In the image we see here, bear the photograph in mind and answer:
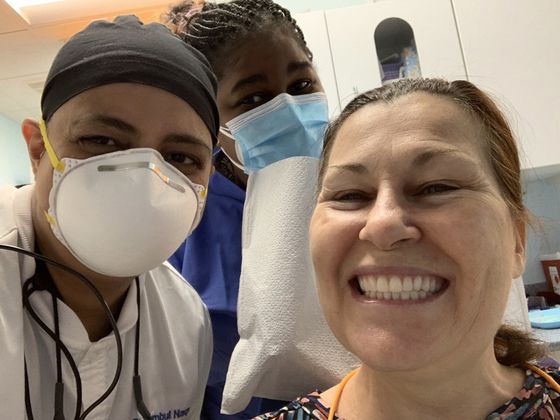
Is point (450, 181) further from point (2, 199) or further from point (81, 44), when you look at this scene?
point (2, 199)

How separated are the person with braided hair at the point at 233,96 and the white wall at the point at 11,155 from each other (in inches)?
173

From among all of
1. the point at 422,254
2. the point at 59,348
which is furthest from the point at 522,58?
the point at 59,348

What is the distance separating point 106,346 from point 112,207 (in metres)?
0.35

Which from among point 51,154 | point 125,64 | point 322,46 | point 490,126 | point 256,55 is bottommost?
point 490,126

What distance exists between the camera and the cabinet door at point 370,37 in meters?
2.50

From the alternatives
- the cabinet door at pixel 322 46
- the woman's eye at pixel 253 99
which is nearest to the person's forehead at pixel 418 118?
the woman's eye at pixel 253 99

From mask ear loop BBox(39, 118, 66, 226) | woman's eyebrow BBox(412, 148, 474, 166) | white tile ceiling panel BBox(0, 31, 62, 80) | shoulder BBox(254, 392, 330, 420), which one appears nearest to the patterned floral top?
shoulder BBox(254, 392, 330, 420)

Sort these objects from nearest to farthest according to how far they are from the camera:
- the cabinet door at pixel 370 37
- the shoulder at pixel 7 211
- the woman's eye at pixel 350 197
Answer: the woman's eye at pixel 350 197 < the shoulder at pixel 7 211 < the cabinet door at pixel 370 37

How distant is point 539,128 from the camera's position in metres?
2.54

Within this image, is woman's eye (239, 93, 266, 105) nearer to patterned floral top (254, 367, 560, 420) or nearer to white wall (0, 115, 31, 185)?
patterned floral top (254, 367, 560, 420)

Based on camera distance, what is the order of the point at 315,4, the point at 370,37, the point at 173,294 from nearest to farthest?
the point at 173,294
the point at 370,37
the point at 315,4

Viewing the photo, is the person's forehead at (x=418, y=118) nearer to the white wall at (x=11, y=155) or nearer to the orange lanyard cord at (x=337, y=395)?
the orange lanyard cord at (x=337, y=395)

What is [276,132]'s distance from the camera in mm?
1292

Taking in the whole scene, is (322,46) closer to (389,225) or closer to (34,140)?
(34,140)
